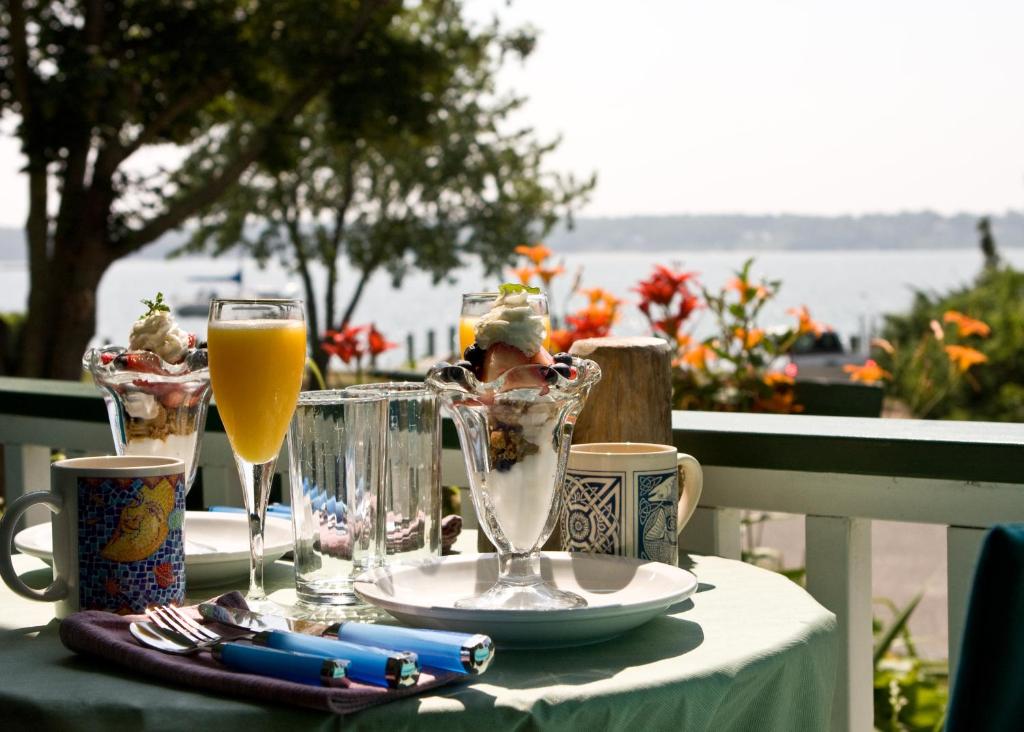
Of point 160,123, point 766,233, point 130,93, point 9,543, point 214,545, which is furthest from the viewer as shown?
point 766,233

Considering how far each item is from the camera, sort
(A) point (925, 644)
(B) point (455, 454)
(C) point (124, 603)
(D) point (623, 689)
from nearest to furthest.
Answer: (D) point (623, 689), (C) point (124, 603), (B) point (455, 454), (A) point (925, 644)

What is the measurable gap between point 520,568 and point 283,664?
0.35m

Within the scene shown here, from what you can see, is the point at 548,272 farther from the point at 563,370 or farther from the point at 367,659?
the point at 367,659

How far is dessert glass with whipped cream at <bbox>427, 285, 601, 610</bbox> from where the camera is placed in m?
1.20

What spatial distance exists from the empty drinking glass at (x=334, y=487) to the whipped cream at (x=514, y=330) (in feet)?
0.57

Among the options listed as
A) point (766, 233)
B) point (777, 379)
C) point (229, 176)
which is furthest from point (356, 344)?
point (766, 233)

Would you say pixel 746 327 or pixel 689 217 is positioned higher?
pixel 689 217

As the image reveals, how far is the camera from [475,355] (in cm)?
127

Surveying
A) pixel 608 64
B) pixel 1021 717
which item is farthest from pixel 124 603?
pixel 608 64

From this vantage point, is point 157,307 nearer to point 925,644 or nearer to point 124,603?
point 124,603

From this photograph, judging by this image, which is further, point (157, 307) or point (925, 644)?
point (925, 644)

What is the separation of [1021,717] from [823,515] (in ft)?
3.27

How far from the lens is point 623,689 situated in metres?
1.06

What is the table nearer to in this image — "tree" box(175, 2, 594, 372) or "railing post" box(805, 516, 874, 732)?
"railing post" box(805, 516, 874, 732)
